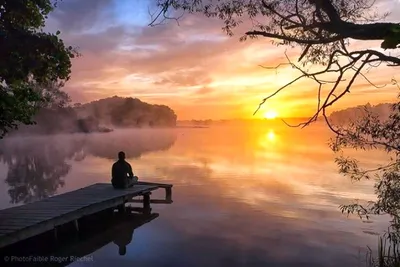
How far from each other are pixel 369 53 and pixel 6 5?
24.3 ft

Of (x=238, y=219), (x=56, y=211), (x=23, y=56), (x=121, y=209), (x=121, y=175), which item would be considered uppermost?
(x=23, y=56)

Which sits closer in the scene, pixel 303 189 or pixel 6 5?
pixel 6 5

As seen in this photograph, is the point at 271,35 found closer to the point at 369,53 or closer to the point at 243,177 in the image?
the point at 369,53

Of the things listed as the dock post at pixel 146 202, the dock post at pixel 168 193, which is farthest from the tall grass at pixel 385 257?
the dock post at pixel 168 193

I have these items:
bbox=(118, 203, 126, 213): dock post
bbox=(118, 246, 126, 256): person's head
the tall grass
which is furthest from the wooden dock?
the tall grass

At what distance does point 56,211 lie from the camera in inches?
411

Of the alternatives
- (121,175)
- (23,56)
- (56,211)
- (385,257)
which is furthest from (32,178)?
(385,257)

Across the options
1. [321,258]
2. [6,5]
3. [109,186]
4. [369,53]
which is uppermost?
[6,5]

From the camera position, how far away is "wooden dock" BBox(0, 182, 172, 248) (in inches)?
343

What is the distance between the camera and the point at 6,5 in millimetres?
8391

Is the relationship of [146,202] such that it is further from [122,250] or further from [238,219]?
[122,250]

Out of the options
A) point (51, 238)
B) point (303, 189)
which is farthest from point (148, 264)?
point (303, 189)

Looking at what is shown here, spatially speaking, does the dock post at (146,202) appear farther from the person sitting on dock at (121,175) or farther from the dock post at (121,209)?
the person sitting on dock at (121,175)

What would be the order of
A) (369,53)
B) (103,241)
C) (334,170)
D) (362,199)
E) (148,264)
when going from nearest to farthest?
1. (369,53)
2. (148,264)
3. (103,241)
4. (362,199)
5. (334,170)
